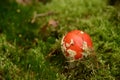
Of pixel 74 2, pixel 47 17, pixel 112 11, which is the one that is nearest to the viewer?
pixel 112 11

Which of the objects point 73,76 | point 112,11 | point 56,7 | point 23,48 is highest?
point 56,7

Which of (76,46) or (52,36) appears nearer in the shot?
(76,46)

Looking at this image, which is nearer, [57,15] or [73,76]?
[73,76]

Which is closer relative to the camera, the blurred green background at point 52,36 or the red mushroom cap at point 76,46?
the red mushroom cap at point 76,46

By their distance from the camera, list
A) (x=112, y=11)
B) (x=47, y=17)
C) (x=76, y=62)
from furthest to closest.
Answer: (x=47, y=17) → (x=112, y=11) → (x=76, y=62)

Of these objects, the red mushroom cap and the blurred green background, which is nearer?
the red mushroom cap

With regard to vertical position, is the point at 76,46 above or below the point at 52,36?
below

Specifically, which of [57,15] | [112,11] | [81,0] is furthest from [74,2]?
[112,11]

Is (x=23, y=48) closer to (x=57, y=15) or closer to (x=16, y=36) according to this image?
(x=16, y=36)
